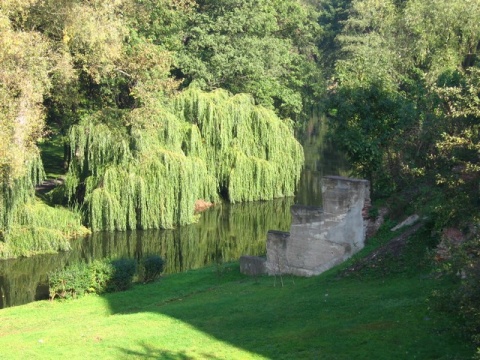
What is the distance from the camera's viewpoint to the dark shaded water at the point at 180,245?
79.5 feet

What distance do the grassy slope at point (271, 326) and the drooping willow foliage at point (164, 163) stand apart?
1231cm

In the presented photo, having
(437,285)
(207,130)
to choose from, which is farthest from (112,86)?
(437,285)

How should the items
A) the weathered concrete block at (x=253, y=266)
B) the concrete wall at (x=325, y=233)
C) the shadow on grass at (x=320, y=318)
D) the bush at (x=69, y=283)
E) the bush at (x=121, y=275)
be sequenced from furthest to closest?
the bush at (x=121, y=275), the weathered concrete block at (x=253, y=266), the bush at (x=69, y=283), the concrete wall at (x=325, y=233), the shadow on grass at (x=320, y=318)

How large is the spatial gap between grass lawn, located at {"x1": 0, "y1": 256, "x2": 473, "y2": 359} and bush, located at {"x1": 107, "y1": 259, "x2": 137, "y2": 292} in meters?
2.51

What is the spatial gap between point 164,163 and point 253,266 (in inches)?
451

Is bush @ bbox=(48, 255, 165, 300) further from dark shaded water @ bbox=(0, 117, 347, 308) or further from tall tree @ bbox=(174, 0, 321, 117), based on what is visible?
tall tree @ bbox=(174, 0, 321, 117)

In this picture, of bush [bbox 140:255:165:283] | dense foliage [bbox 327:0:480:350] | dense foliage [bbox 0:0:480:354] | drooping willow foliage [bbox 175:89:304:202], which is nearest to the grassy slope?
Result: dense foliage [bbox 327:0:480:350]

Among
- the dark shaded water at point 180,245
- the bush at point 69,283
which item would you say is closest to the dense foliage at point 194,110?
the dark shaded water at point 180,245

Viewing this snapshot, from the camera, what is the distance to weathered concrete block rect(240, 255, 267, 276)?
21031mm

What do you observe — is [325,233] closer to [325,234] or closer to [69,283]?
[325,234]

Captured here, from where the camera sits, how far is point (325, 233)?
64.6 ft

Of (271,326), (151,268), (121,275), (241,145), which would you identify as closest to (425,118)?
(271,326)

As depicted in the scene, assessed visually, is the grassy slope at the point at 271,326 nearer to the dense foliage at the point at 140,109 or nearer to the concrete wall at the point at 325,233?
the concrete wall at the point at 325,233

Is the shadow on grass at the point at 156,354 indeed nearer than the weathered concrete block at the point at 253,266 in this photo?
Yes
